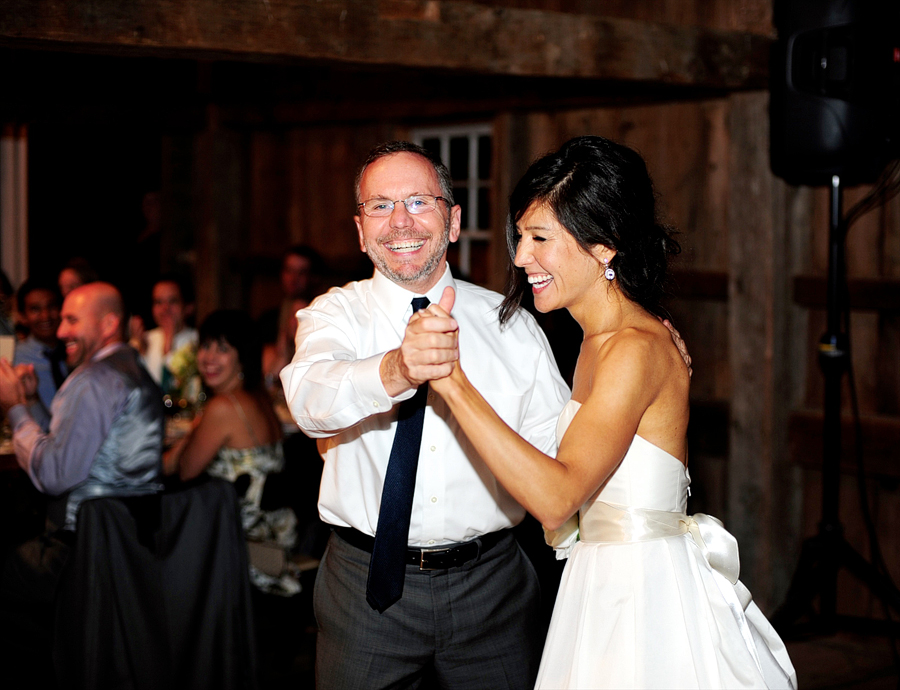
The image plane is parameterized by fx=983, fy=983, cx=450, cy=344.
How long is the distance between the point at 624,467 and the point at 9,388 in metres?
2.48

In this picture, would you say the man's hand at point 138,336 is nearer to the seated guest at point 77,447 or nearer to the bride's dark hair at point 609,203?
the seated guest at point 77,447

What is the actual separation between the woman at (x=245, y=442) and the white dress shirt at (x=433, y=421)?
4.99 feet

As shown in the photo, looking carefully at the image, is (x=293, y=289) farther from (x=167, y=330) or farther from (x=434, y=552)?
(x=434, y=552)

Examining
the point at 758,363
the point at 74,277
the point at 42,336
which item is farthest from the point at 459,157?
the point at 42,336

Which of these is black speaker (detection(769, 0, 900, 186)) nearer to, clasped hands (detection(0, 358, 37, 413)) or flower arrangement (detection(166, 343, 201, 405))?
clasped hands (detection(0, 358, 37, 413))

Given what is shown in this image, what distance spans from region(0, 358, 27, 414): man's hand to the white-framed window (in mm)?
3065

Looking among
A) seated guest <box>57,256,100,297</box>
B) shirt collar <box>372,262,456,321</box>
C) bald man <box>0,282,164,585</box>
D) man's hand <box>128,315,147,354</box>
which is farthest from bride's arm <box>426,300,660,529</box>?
seated guest <box>57,256,100,297</box>

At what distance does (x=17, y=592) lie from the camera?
3.38 metres

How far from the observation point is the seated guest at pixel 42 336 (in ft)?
15.4

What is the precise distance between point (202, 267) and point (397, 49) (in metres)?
4.37

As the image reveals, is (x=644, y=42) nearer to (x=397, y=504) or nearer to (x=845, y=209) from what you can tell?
(x=845, y=209)

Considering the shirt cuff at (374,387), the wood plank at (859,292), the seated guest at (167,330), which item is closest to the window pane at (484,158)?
the seated guest at (167,330)

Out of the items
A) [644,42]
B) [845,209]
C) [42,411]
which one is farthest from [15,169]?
[845,209]

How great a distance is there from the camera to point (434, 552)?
2.13 meters
